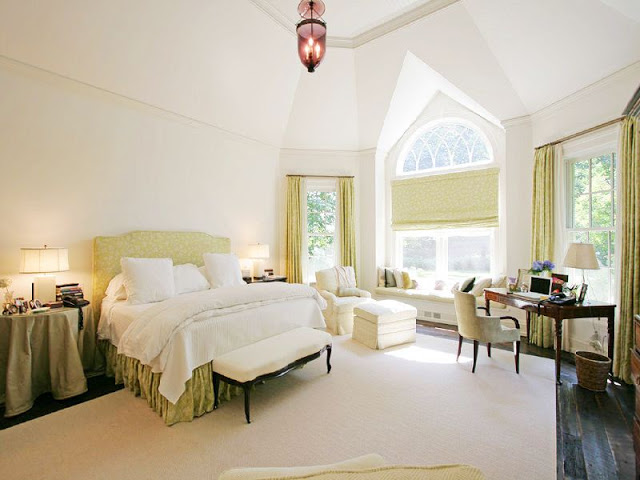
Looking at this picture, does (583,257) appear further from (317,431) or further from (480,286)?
(317,431)

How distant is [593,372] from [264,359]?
308 centimetres

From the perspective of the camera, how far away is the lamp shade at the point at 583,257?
330cm

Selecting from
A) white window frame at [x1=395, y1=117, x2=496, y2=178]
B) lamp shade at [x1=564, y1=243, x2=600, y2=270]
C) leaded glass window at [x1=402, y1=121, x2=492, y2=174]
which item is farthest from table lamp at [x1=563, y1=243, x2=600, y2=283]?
leaded glass window at [x1=402, y1=121, x2=492, y2=174]

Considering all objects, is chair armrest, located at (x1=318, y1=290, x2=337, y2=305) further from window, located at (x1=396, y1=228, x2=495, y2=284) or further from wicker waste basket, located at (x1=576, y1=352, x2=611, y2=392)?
wicker waste basket, located at (x1=576, y1=352, x2=611, y2=392)

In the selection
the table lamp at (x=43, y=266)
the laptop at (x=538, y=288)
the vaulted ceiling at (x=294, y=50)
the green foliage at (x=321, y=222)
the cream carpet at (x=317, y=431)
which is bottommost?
the cream carpet at (x=317, y=431)

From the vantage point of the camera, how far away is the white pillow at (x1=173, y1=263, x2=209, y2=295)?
4.05 meters

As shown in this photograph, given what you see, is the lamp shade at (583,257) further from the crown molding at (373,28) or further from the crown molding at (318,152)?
the crown molding at (318,152)

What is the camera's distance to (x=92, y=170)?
12.5 ft

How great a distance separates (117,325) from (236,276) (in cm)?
171

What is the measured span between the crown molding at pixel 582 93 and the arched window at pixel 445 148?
1091mm

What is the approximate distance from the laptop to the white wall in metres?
4.36

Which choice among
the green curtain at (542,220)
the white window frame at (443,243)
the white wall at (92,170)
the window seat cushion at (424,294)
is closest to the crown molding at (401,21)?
the green curtain at (542,220)

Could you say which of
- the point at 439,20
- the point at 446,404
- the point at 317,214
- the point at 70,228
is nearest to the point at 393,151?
the point at 317,214

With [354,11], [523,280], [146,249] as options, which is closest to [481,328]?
[523,280]
